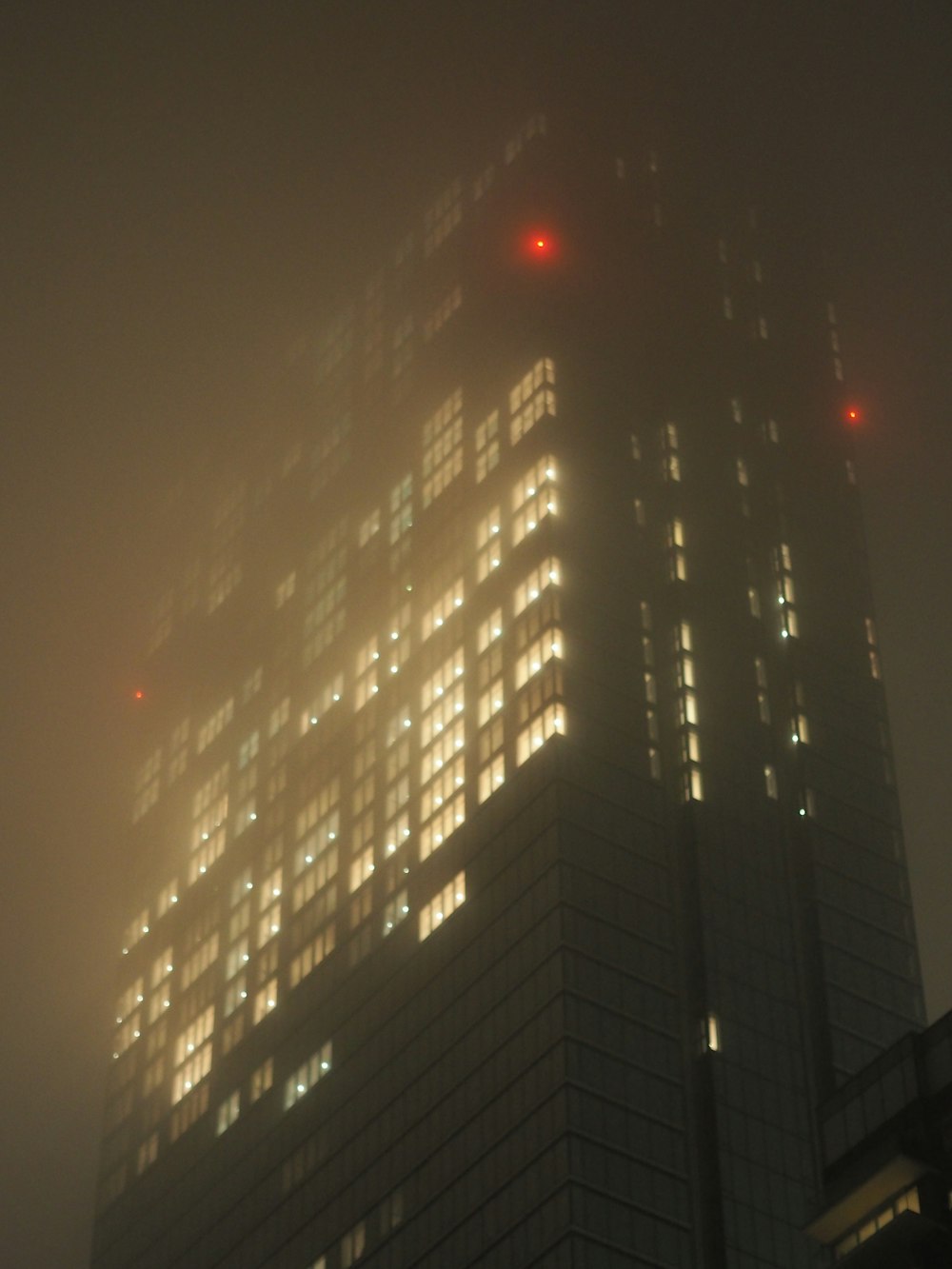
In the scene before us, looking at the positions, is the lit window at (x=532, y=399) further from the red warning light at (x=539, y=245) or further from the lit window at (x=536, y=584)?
the lit window at (x=536, y=584)

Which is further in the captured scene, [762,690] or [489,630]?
[762,690]

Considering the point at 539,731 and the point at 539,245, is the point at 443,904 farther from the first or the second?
the point at 539,245

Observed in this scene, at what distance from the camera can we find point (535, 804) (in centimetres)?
15588

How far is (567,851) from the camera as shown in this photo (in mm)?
151375

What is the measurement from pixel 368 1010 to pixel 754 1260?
126ft

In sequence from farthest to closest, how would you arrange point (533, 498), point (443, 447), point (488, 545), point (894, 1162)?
point (443, 447) → point (488, 545) → point (533, 498) → point (894, 1162)

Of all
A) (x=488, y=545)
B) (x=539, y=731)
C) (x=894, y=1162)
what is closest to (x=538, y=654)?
(x=539, y=731)

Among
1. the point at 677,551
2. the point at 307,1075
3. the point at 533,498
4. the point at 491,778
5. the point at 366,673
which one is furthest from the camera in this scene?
the point at 366,673

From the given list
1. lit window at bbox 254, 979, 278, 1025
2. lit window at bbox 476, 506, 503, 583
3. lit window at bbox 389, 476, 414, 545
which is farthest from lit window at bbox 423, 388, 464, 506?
lit window at bbox 254, 979, 278, 1025

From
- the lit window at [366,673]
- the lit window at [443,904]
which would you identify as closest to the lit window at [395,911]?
the lit window at [443,904]

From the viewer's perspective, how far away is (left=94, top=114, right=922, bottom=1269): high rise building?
474 ft

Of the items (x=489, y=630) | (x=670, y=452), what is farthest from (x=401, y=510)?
(x=489, y=630)

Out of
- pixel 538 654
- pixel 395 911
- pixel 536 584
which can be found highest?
pixel 536 584

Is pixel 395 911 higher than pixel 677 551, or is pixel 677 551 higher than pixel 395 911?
pixel 677 551
